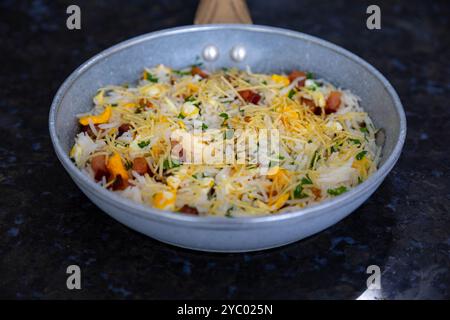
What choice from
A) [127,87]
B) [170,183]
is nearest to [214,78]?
[127,87]

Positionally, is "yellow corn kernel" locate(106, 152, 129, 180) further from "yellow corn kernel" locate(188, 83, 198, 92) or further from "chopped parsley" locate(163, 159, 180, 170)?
"yellow corn kernel" locate(188, 83, 198, 92)

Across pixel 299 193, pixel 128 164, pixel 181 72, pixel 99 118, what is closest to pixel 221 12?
pixel 181 72

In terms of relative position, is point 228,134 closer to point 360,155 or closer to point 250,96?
point 250,96

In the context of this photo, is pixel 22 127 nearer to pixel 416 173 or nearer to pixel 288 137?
pixel 288 137

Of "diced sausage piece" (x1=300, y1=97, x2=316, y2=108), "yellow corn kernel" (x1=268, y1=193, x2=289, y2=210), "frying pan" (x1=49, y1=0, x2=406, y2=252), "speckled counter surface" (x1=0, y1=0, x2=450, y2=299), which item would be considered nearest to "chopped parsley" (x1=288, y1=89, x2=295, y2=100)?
"diced sausage piece" (x1=300, y1=97, x2=316, y2=108)

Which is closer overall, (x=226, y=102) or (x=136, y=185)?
(x=136, y=185)
